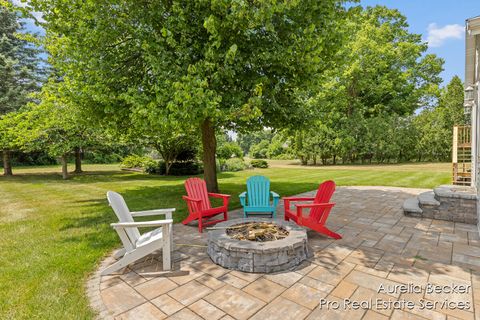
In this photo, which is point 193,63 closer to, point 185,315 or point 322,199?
point 322,199

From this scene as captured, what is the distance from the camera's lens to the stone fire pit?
10.4ft

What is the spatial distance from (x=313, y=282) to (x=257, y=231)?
107 cm

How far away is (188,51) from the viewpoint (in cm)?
538

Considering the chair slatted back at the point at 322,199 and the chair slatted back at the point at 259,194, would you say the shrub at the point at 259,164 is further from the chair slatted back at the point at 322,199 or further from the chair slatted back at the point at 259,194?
the chair slatted back at the point at 322,199

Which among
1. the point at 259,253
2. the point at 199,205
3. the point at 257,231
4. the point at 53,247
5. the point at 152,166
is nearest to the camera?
the point at 259,253

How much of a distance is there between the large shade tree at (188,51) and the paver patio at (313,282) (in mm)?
2726

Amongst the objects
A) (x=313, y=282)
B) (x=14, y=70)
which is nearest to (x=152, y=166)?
(x=14, y=70)

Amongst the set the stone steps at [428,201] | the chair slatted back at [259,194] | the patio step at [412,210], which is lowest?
the patio step at [412,210]

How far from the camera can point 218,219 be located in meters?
5.80

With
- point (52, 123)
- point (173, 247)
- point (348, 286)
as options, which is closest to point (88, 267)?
point (173, 247)

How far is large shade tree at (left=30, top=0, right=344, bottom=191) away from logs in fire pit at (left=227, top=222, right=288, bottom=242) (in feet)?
7.05

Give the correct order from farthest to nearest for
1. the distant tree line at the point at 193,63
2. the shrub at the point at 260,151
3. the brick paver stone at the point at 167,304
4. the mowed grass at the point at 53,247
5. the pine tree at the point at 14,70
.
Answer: the shrub at the point at 260,151
the pine tree at the point at 14,70
the distant tree line at the point at 193,63
the mowed grass at the point at 53,247
the brick paver stone at the point at 167,304

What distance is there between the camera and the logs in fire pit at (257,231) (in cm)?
360

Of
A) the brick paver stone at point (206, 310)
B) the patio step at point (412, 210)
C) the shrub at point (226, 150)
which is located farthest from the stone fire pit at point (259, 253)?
the shrub at point (226, 150)
